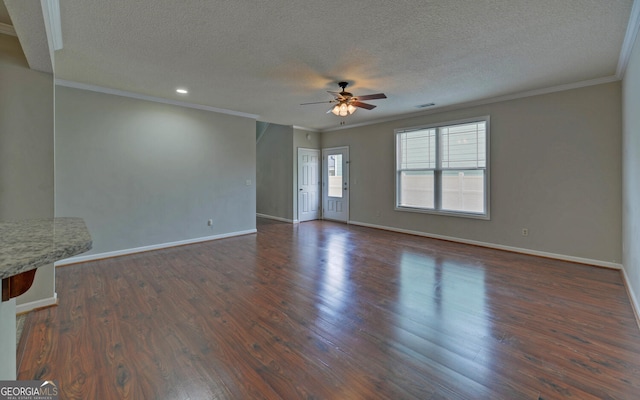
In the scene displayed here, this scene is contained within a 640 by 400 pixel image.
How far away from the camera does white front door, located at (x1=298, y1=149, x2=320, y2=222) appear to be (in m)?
8.05

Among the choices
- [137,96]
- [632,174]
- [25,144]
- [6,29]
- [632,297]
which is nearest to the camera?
[6,29]

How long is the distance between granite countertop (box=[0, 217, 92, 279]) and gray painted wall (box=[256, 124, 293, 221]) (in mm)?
6735

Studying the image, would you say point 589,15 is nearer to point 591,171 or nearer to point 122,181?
point 591,171

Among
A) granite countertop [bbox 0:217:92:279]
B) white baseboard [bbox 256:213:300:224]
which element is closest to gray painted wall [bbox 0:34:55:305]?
granite countertop [bbox 0:217:92:279]

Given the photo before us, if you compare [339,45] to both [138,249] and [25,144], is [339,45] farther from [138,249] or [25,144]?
[138,249]

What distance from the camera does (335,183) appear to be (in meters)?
8.20

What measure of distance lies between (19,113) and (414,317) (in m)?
4.25

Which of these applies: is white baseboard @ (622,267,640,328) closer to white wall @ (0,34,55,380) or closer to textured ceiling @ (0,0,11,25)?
white wall @ (0,34,55,380)

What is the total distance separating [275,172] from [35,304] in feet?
20.1

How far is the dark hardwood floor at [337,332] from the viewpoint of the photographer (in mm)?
1802

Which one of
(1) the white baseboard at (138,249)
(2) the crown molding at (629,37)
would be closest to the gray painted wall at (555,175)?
(2) the crown molding at (629,37)

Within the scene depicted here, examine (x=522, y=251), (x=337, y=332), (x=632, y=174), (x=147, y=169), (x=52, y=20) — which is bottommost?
(x=337, y=332)

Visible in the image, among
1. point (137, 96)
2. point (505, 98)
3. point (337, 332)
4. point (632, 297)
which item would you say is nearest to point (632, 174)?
point (632, 297)

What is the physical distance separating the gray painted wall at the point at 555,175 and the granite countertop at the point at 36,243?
18.8 feet
